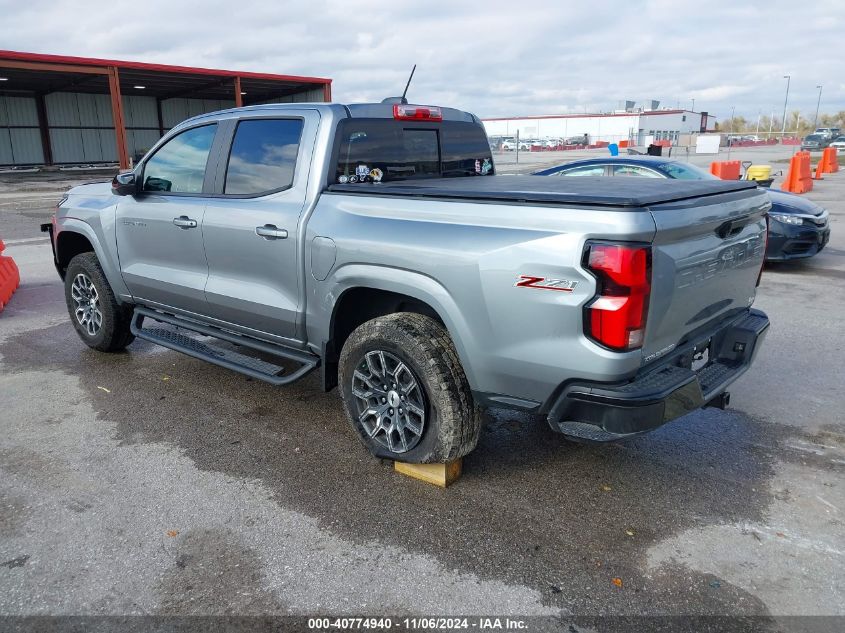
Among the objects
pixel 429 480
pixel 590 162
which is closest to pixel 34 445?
pixel 429 480

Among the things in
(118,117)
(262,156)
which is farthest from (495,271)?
(118,117)

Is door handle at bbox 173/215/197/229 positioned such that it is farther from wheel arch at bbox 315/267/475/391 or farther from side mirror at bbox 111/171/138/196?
wheel arch at bbox 315/267/475/391

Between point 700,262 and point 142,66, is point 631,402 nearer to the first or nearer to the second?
point 700,262

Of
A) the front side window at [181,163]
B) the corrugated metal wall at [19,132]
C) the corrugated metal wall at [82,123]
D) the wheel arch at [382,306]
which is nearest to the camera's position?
the wheel arch at [382,306]

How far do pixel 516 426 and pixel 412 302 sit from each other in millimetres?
1262

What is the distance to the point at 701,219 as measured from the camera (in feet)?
9.80

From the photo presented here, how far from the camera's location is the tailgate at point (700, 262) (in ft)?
9.24

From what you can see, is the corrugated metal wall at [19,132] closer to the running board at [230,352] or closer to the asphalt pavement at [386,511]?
the asphalt pavement at [386,511]

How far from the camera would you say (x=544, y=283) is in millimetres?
2795

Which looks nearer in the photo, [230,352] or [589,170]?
[230,352]

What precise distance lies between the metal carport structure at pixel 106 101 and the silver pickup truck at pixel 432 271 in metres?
27.6

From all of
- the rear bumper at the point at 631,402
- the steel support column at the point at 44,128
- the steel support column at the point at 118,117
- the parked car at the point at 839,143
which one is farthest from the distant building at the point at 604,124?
the rear bumper at the point at 631,402

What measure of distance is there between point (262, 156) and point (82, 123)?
43419 mm

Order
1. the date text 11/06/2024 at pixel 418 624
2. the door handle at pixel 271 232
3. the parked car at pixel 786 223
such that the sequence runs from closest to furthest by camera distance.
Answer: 1. the date text 11/06/2024 at pixel 418 624
2. the door handle at pixel 271 232
3. the parked car at pixel 786 223
